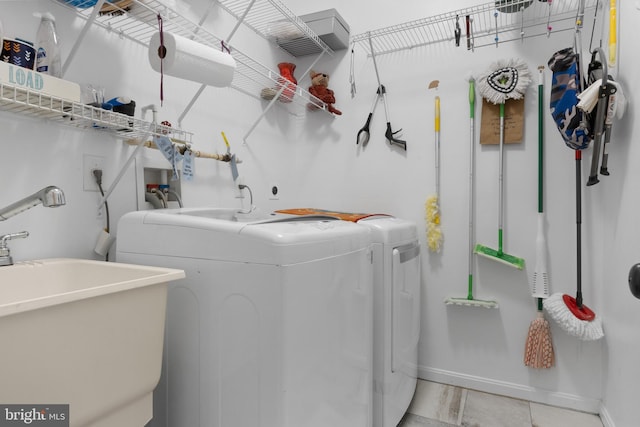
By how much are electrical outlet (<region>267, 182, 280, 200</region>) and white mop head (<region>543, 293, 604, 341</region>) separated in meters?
1.64

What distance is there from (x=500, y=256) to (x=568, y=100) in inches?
32.9

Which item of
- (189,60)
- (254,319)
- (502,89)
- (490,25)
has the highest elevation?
(490,25)

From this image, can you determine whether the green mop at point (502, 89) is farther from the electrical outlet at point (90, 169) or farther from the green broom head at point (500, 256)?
the electrical outlet at point (90, 169)

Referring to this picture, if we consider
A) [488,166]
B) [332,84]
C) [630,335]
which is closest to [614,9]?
[488,166]

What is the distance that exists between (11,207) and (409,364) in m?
1.70

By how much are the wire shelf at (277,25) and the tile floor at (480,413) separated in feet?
6.93

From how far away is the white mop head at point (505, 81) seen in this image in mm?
1967

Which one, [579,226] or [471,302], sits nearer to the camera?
[579,226]

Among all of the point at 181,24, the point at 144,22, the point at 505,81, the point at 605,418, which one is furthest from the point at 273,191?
the point at 605,418

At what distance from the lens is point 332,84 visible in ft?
8.25

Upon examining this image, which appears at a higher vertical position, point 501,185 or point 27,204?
point 501,185

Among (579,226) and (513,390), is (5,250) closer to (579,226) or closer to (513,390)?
(579,226)

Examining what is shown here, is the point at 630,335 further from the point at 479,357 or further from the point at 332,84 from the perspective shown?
the point at 332,84

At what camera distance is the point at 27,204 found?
3.00 feet
